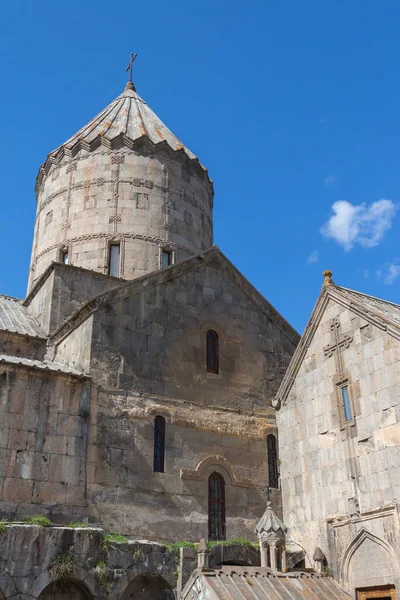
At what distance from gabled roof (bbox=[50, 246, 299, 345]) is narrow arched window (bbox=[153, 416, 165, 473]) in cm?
286

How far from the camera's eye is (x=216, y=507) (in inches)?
572

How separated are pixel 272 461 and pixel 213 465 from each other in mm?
1737

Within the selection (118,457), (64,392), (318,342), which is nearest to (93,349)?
(64,392)

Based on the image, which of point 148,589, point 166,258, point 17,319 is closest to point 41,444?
point 148,589

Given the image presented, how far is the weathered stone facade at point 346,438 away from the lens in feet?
36.5

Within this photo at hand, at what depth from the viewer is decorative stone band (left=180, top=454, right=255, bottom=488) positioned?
1438cm

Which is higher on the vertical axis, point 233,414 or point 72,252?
point 72,252

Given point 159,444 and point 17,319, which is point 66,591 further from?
point 17,319

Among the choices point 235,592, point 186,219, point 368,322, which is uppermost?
point 186,219

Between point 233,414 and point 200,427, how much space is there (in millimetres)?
1071

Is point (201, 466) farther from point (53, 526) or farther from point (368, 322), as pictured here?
point (368, 322)

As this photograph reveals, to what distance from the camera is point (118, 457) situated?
536 inches

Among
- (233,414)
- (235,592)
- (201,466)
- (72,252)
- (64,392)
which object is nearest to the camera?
(235,592)

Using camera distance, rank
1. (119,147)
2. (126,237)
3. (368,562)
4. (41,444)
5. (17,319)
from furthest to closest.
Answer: (119,147)
(126,237)
(17,319)
(41,444)
(368,562)
